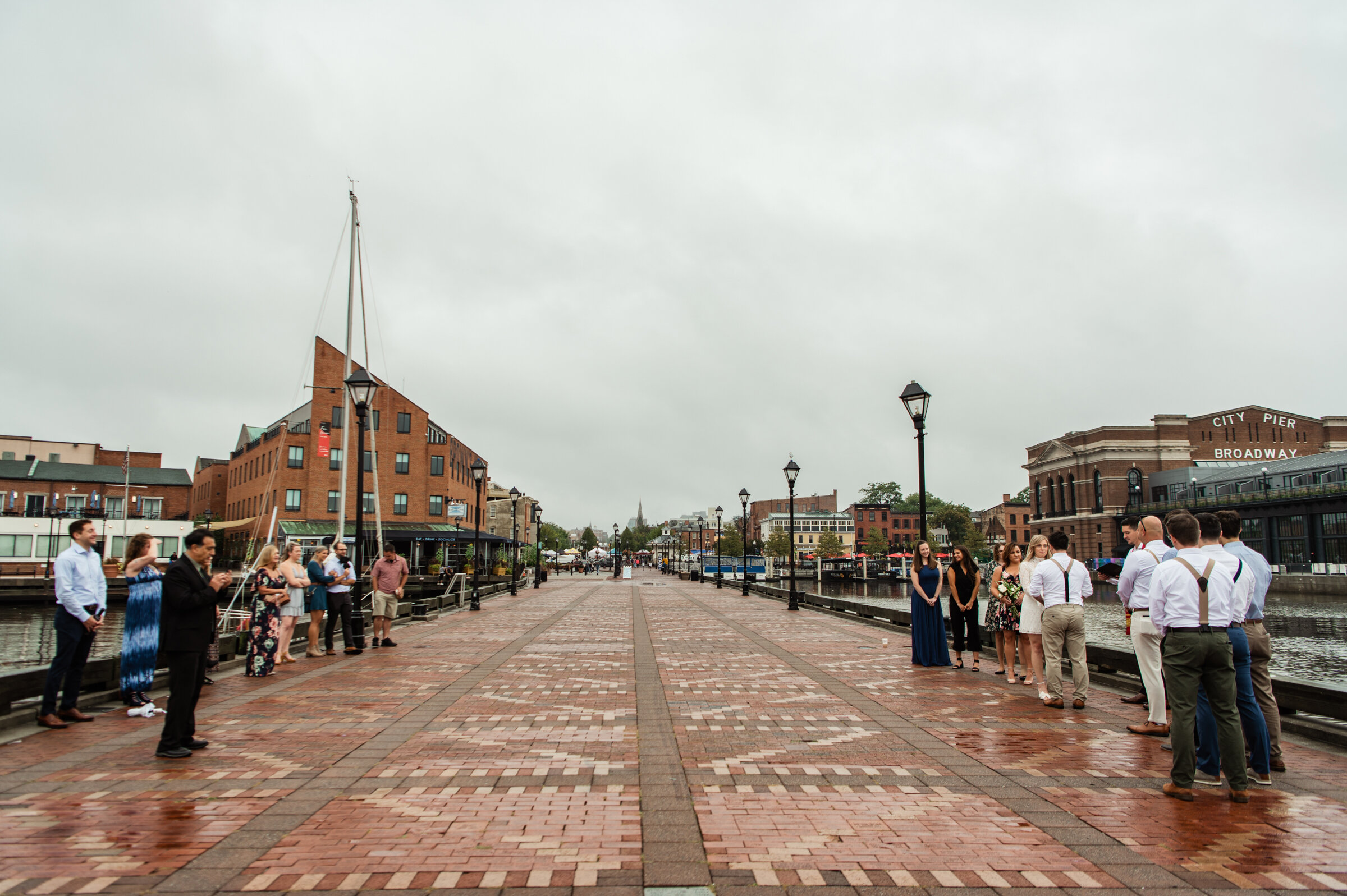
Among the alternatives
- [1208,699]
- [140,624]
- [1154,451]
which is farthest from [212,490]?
[1154,451]

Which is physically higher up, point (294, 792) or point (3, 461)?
point (3, 461)

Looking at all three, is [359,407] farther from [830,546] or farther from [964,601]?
[830,546]

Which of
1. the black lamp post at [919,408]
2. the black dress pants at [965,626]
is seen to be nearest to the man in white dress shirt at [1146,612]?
the black dress pants at [965,626]

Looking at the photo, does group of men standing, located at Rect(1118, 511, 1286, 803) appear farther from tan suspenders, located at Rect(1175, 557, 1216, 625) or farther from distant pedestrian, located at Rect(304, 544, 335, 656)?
distant pedestrian, located at Rect(304, 544, 335, 656)

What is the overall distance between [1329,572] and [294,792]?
7242cm

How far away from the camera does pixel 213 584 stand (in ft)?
24.8

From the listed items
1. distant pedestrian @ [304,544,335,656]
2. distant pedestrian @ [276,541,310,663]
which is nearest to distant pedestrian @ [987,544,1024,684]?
distant pedestrian @ [276,541,310,663]

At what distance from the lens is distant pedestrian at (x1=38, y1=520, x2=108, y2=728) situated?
7457 mm

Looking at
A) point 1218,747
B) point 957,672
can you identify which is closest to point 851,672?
point 957,672

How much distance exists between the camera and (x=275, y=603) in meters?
10.8

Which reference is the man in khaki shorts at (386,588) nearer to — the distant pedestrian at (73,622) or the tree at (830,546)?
the distant pedestrian at (73,622)

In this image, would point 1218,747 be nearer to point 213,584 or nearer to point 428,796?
point 428,796

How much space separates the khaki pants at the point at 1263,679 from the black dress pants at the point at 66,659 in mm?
10335

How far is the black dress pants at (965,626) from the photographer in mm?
11797
